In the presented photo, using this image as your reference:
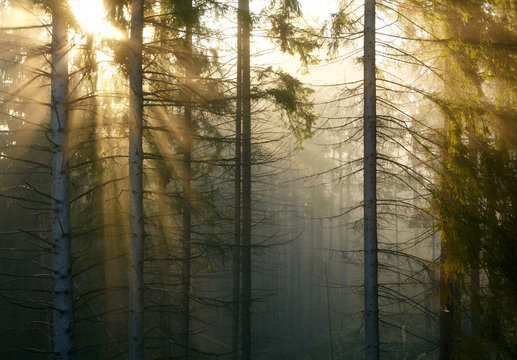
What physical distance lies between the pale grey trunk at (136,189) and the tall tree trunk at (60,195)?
33.8 inches

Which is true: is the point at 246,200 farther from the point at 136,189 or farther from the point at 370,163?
the point at 136,189

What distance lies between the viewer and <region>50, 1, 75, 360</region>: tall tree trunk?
512 centimetres

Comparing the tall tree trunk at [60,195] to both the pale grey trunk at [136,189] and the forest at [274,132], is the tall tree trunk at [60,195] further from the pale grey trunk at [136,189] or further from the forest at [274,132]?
the pale grey trunk at [136,189]

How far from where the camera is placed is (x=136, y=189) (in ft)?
18.1

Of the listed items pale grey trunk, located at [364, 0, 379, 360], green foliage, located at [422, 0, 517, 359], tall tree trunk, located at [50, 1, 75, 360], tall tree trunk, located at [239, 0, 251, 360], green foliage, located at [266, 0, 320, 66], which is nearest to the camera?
tall tree trunk, located at [50, 1, 75, 360]

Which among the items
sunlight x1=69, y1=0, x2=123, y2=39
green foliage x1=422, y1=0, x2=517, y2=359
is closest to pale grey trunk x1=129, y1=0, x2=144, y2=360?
sunlight x1=69, y1=0, x2=123, y2=39

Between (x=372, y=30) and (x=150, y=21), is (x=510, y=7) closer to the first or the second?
(x=372, y=30)

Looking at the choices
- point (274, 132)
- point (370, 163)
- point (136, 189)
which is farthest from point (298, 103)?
point (136, 189)

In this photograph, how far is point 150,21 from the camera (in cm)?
575

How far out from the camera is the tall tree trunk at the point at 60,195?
201 inches

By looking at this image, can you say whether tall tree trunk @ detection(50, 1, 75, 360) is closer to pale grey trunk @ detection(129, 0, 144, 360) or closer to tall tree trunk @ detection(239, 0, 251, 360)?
pale grey trunk @ detection(129, 0, 144, 360)

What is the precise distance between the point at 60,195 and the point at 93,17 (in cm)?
276

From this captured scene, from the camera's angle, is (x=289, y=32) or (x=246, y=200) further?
(x=246, y=200)

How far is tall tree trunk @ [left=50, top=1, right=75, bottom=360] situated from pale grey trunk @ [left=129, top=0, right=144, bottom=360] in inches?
33.8
